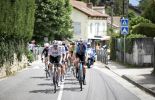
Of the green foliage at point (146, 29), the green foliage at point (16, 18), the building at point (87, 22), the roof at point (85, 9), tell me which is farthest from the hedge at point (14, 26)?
the building at point (87, 22)

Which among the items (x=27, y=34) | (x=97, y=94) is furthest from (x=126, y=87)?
(x=27, y=34)

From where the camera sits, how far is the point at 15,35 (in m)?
32.9

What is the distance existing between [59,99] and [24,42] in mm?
21128

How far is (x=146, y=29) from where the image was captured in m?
41.5

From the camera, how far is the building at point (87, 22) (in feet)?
306

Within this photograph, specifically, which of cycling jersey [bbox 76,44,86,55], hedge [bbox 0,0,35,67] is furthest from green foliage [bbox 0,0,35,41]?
cycling jersey [bbox 76,44,86,55]

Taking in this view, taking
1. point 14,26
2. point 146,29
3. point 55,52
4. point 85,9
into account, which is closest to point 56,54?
point 55,52

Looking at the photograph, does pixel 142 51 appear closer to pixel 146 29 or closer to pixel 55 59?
pixel 146 29

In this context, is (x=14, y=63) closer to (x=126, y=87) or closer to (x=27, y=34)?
(x=27, y=34)

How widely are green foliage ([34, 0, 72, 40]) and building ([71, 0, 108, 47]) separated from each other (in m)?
17.0

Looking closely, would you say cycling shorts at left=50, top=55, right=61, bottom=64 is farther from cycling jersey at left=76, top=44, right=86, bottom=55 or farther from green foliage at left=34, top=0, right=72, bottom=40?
green foliage at left=34, top=0, right=72, bottom=40

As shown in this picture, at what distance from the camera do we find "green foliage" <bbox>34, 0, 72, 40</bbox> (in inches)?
2867

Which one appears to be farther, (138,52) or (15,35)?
(138,52)

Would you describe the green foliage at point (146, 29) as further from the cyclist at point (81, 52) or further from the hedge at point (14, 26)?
the cyclist at point (81, 52)
